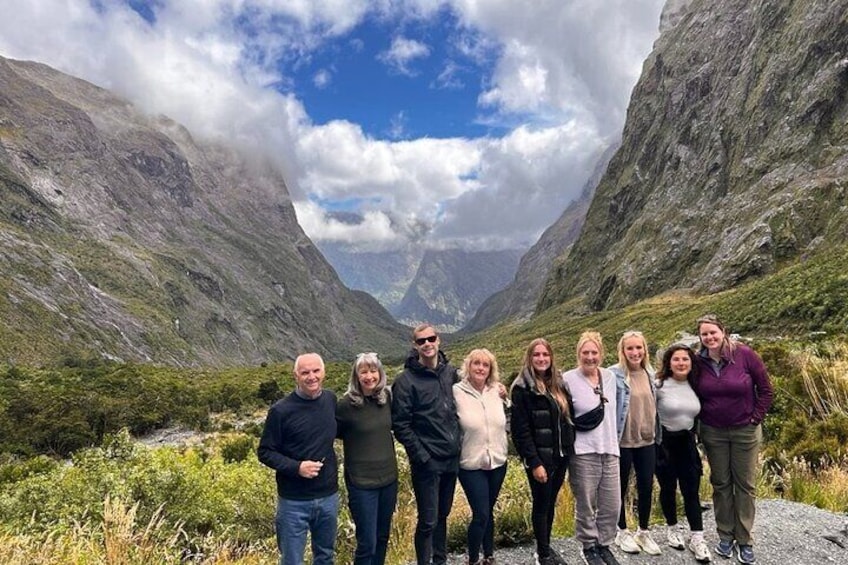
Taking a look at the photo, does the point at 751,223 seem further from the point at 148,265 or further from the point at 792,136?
the point at 148,265

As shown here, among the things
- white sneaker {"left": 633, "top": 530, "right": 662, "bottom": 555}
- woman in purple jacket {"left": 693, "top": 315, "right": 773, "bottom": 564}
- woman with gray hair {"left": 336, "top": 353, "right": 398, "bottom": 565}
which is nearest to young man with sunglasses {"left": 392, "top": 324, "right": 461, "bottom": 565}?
woman with gray hair {"left": 336, "top": 353, "right": 398, "bottom": 565}

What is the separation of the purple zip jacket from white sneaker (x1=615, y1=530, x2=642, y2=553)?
1.94 meters

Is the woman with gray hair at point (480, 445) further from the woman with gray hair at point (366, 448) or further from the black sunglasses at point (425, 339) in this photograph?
the woman with gray hair at point (366, 448)

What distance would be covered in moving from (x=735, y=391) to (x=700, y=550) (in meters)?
2.19

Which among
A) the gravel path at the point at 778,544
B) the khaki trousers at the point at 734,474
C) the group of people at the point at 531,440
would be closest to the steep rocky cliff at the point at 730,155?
the gravel path at the point at 778,544

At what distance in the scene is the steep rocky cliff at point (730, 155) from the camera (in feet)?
271

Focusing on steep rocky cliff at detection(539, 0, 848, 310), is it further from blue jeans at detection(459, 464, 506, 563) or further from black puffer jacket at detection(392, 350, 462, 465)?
black puffer jacket at detection(392, 350, 462, 465)

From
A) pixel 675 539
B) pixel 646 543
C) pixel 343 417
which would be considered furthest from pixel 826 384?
pixel 343 417

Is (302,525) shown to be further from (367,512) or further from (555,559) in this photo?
(555,559)

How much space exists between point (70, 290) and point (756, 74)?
15129 centimetres

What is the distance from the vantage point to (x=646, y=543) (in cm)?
759

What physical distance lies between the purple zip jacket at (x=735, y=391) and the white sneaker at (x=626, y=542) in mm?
1943

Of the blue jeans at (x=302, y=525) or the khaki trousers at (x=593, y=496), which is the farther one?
the khaki trousers at (x=593, y=496)

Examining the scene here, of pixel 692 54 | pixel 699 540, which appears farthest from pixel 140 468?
pixel 692 54
